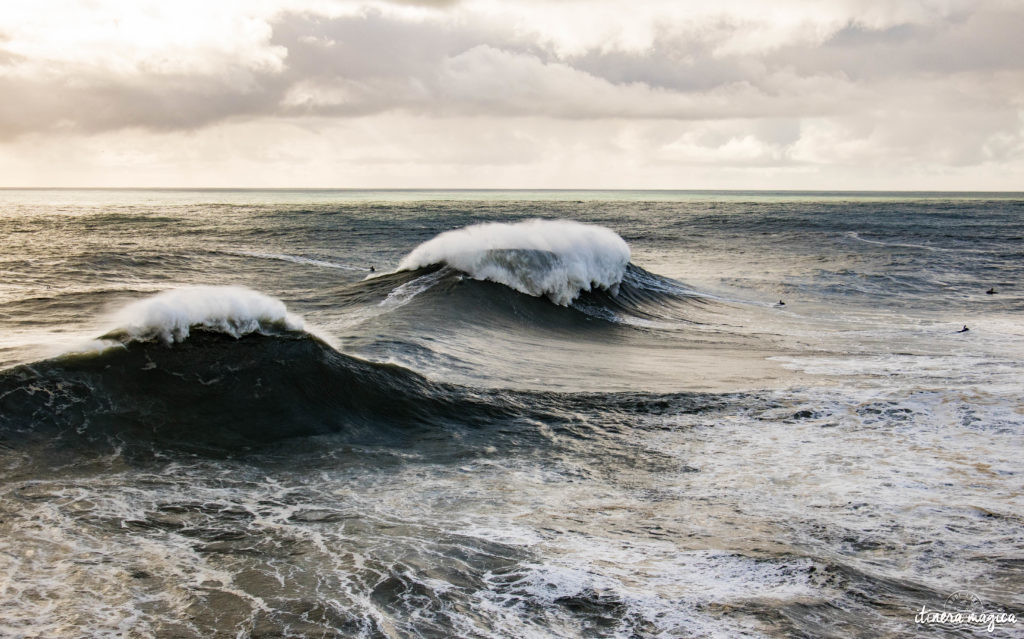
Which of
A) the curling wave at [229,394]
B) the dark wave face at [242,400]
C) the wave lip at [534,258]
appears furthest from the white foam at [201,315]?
the wave lip at [534,258]

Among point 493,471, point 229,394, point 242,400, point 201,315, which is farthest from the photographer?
point 201,315

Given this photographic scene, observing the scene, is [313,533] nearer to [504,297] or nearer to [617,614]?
[617,614]

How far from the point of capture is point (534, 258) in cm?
1775

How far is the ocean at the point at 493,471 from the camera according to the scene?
4473mm

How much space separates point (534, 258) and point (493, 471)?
11.2 meters

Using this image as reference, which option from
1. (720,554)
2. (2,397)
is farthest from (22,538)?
(720,554)

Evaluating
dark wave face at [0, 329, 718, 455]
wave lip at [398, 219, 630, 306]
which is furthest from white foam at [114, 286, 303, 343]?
wave lip at [398, 219, 630, 306]

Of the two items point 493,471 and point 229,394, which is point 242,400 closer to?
point 229,394

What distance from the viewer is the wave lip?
55.5 ft

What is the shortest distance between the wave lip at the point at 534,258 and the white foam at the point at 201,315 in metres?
7.22

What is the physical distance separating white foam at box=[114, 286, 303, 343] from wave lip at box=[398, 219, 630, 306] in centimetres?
722

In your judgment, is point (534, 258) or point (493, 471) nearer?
point (493, 471)

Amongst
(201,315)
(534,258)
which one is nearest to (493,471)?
(201,315)

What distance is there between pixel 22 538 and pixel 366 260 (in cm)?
2246
